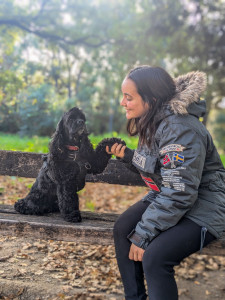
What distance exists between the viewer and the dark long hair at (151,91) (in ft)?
7.84

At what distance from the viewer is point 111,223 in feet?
9.82

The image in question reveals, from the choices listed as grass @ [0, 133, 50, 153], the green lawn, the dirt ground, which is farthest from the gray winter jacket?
grass @ [0, 133, 50, 153]

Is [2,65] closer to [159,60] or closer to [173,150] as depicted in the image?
[173,150]

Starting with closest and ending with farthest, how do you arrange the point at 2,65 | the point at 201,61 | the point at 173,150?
the point at 173,150
the point at 2,65
the point at 201,61

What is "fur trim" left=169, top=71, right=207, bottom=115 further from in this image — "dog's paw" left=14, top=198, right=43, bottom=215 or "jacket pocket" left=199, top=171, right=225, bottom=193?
"dog's paw" left=14, top=198, right=43, bottom=215

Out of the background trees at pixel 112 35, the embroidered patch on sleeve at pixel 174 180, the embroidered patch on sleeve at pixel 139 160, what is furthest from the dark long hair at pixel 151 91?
the background trees at pixel 112 35

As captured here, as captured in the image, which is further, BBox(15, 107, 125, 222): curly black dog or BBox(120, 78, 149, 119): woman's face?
BBox(15, 107, 125, 222): curly black dog

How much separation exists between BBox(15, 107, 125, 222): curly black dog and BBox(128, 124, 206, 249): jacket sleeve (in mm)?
853

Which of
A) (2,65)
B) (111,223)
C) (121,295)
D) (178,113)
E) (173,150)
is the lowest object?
(121,295)

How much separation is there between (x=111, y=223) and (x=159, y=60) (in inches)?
352

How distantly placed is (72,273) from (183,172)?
225cm

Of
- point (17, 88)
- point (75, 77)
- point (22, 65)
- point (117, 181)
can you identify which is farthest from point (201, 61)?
point (117, 181)

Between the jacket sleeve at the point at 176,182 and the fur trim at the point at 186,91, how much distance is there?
6.3 inches

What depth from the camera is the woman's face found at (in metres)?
2.44
